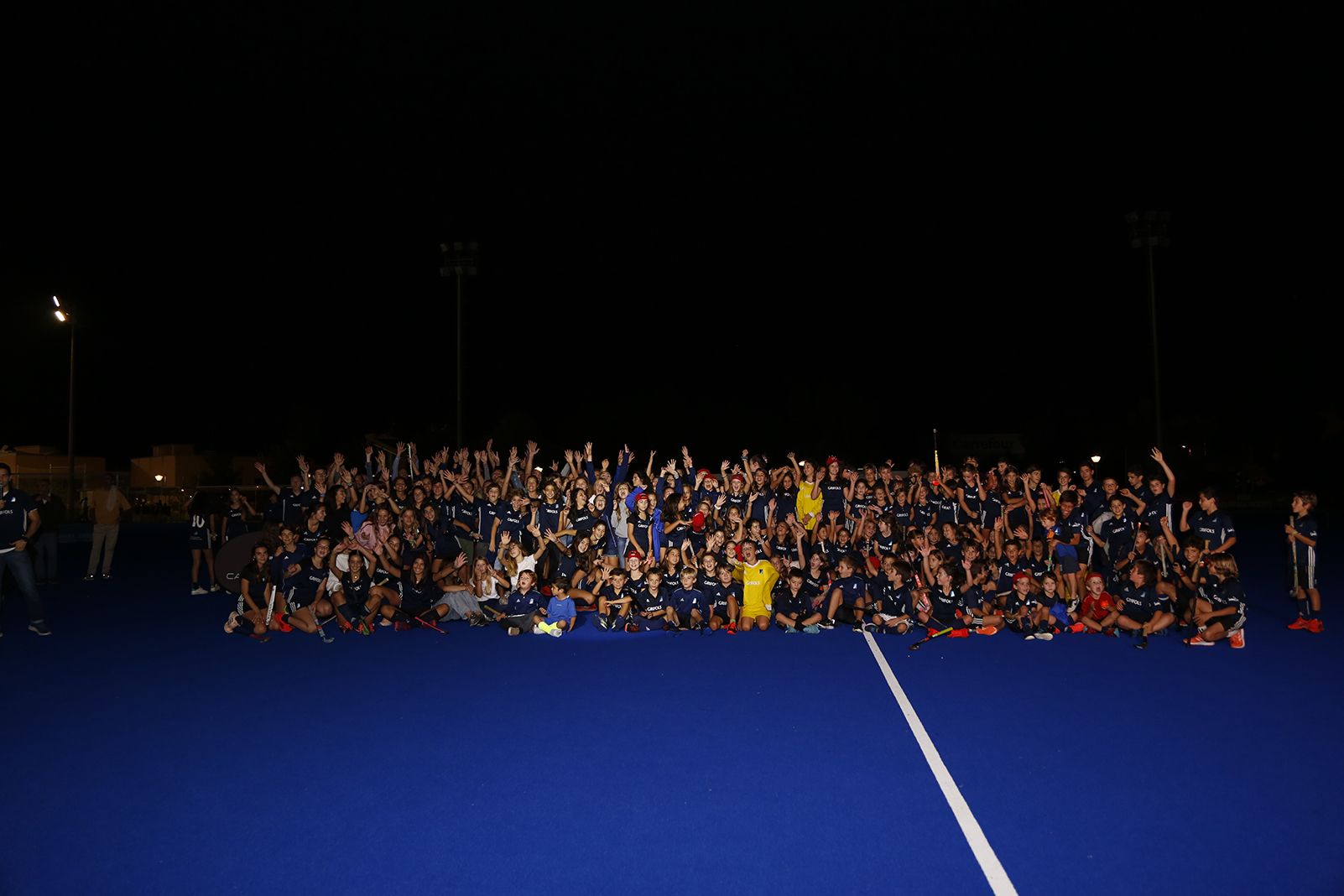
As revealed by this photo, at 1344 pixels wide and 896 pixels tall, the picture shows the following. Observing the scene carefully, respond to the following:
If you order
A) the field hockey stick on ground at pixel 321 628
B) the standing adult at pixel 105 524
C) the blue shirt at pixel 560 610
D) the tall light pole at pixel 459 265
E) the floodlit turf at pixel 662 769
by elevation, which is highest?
the tall light pole at pixel 459 265

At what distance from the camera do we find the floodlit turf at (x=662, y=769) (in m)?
4.21

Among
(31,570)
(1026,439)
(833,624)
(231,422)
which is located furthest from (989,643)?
(231,422)

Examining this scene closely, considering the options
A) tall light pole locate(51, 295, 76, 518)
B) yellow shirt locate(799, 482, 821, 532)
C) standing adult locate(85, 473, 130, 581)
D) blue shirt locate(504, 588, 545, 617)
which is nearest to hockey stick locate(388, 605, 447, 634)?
blue shirt locate(504, 588, 545, 617)

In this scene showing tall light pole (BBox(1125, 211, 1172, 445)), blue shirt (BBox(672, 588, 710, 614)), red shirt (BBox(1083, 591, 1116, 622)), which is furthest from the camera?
tall light pole (BBox(1125, 211, 1172, 445))

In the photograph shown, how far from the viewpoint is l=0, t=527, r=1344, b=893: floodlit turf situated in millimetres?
4215

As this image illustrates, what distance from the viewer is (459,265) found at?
20.2 m

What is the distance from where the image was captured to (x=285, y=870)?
4.20 metres

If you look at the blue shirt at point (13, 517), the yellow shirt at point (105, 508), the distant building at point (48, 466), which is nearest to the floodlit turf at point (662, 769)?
the blue shirt at point (13, 517)

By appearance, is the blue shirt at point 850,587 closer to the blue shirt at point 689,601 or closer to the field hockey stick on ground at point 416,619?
the blue shirt at point 689,601

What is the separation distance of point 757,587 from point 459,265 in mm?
12629

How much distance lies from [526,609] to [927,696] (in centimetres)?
518

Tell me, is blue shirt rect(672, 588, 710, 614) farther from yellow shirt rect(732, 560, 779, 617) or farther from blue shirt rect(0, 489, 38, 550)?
blue shirt rect(0, 489, 38, 550)

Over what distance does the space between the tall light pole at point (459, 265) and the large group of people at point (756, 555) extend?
6633mm

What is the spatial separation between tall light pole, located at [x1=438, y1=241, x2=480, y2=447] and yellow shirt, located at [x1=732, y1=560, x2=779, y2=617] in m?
10.9
